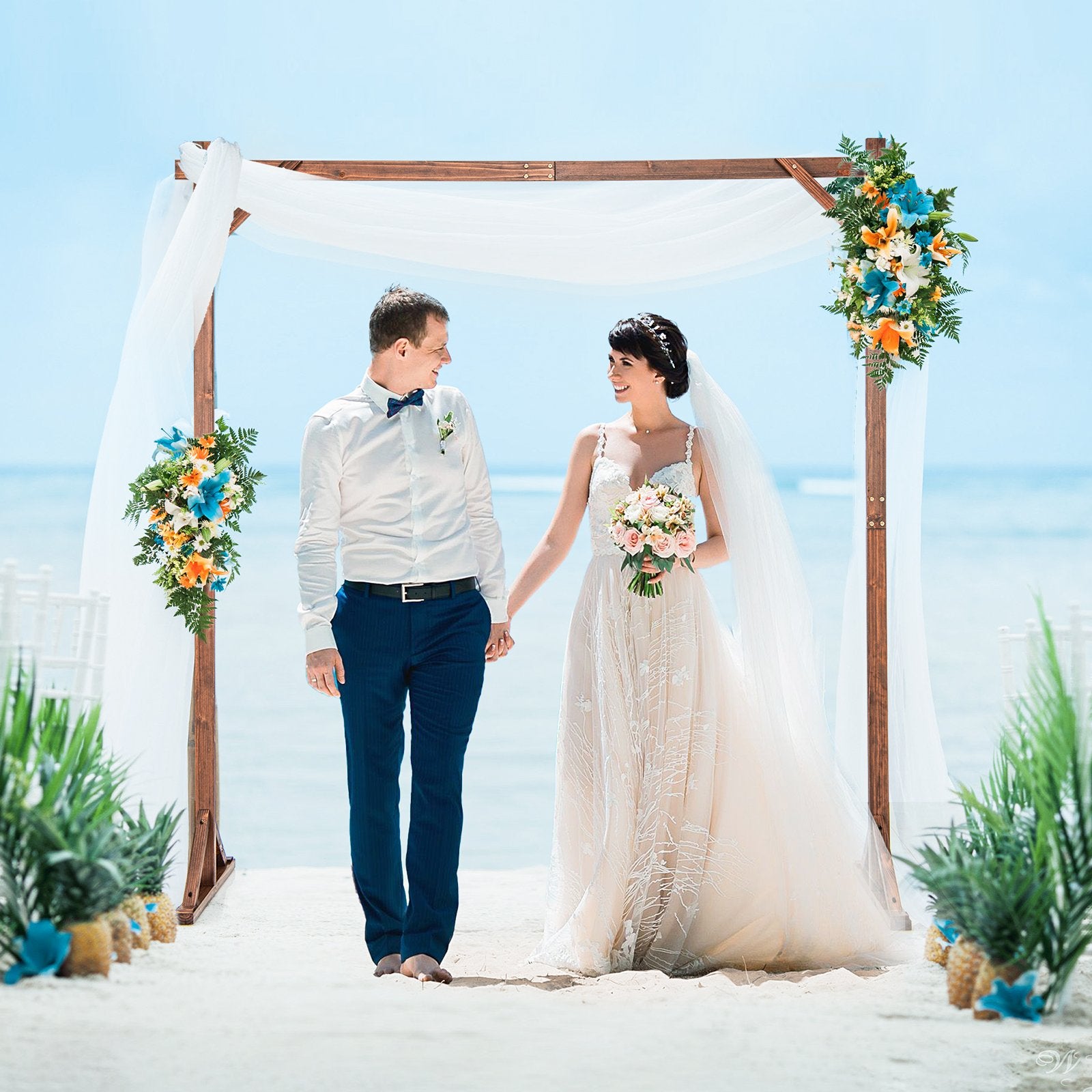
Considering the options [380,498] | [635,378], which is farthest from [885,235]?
[380,498]

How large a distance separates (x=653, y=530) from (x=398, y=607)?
828mm

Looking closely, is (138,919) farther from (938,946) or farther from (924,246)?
(924,246)

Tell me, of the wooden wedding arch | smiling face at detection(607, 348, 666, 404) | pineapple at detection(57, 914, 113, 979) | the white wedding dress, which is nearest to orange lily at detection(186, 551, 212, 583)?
the wooden wedding arch

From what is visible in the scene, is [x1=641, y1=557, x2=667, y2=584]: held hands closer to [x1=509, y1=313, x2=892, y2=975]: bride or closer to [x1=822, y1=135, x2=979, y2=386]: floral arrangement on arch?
[x1=509, y1=313, x2=892, y2=975]: bride

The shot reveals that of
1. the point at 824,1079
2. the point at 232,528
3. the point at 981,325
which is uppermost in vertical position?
the point at 981,325

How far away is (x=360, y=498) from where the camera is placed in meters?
3.71

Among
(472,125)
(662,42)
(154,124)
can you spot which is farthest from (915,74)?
(154,124)

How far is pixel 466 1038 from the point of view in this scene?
2.68 m

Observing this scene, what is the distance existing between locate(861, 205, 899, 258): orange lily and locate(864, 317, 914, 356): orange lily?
0.23 metres

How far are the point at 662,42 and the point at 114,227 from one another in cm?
1130

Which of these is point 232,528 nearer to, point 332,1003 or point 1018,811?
point 332,1003

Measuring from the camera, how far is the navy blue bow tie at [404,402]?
3.72m

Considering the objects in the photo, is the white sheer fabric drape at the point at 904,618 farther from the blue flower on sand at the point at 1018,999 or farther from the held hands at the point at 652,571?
the blue flower on sand at the point at 1018,999

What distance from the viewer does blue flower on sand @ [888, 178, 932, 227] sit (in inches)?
161
